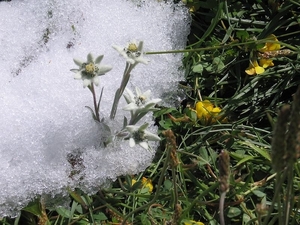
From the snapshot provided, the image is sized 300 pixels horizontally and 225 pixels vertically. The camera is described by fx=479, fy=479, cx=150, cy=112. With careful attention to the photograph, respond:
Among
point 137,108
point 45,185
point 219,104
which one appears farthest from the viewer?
point 219,104

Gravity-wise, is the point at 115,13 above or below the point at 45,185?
above

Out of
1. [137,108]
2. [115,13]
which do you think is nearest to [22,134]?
[137,108]

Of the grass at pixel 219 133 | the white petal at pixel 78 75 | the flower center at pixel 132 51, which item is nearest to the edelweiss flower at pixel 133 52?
the flower center at pixel 132 51

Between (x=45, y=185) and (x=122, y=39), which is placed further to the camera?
(x=122, y=39)

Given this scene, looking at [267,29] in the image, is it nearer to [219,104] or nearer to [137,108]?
[219,104]

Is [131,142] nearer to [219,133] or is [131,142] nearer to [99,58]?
[99,58]

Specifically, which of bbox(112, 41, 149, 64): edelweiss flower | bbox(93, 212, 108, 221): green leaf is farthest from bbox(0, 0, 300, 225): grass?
bbox(112, 41, 149, 64): edelweiss flower

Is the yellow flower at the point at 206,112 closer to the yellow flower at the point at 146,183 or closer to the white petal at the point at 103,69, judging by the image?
the yellow flower at the point at 146,183
